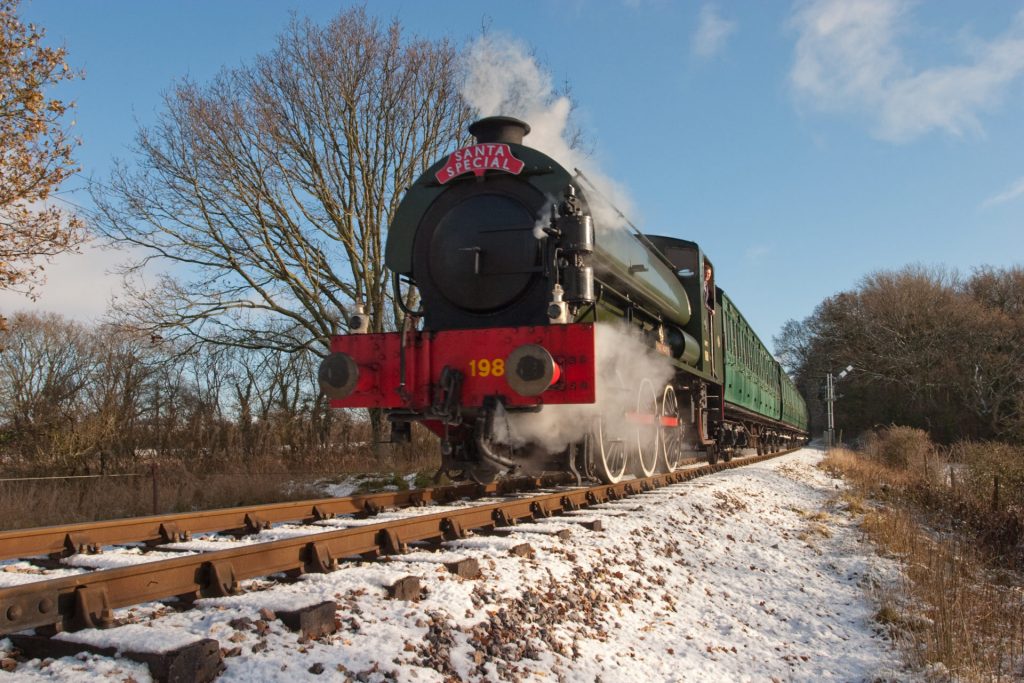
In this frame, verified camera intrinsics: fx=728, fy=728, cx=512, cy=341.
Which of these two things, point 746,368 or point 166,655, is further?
point 746,368

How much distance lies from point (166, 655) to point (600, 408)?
545 centimetres

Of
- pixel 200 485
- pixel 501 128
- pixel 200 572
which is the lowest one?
pixel 200 485

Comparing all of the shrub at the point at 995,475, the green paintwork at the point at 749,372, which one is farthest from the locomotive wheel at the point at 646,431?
the shrub at the point at 995,475

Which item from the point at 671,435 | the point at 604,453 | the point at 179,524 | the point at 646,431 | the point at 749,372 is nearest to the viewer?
the point at 179,524

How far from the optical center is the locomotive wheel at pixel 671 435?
390 inches

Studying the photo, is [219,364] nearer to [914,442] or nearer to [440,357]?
[440,357]

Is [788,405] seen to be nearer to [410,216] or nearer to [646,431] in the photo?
[646,431]

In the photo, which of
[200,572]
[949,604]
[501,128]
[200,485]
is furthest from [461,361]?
[200,485]

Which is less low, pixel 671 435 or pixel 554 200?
pixel 554 200

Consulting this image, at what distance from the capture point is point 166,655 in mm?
2328

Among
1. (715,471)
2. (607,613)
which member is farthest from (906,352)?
(607,613)

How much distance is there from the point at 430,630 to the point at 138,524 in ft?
9.19

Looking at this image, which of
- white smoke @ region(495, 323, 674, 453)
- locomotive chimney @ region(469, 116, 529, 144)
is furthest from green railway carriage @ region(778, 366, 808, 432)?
locomotive chimney @ region(469, 116, 529, 144)

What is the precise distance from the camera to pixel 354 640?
2842mm
